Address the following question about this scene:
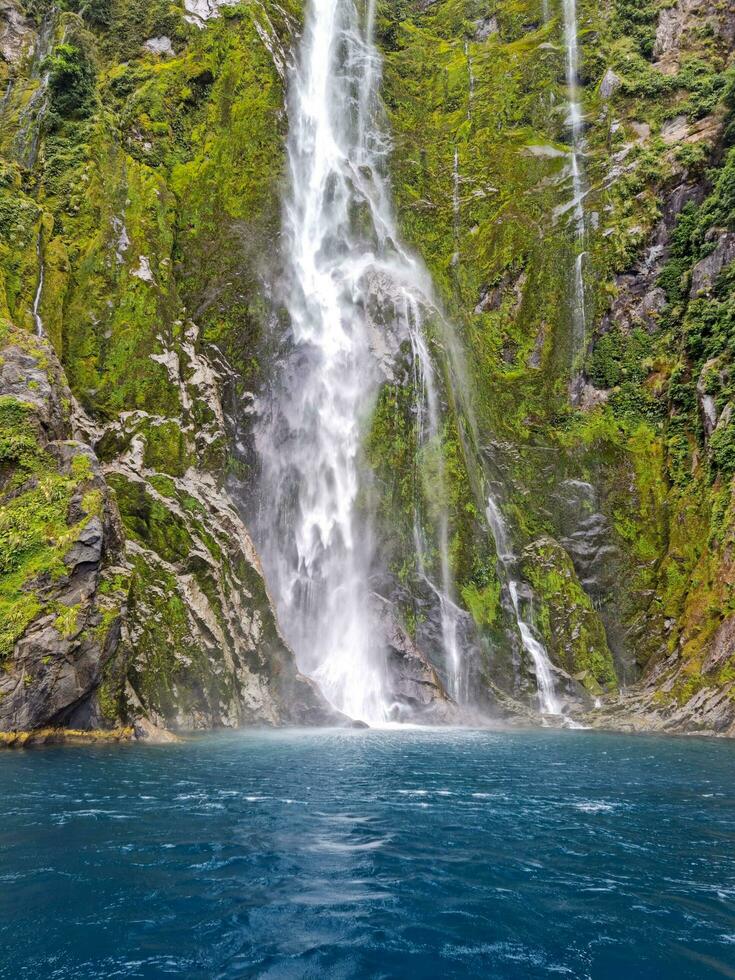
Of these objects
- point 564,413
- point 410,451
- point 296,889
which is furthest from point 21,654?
point 564,413

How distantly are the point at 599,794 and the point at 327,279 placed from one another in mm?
30368

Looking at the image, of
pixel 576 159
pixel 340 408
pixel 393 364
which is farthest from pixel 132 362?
pixel 576 159

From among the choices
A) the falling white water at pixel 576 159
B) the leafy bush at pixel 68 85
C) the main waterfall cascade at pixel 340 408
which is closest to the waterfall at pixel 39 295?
the leafy bush at pixel 68 85

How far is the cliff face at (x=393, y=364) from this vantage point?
22.2 m

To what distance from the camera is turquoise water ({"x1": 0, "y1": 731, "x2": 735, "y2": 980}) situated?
19.5 ft

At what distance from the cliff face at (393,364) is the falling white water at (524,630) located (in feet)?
2.00

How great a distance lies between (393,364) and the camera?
34688 millimetres

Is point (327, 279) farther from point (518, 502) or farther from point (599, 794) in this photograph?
point (599, 794)

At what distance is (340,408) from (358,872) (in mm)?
27375

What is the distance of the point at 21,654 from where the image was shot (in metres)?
17.7

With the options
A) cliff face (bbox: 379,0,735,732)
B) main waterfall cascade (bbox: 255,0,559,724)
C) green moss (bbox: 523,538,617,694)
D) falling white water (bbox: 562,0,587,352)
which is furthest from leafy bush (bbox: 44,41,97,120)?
green moss (bbox: 523,538,617,694)

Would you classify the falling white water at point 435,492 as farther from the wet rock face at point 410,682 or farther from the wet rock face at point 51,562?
the wet rock face at point 51,562

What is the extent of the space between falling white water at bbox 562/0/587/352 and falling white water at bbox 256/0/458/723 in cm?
888

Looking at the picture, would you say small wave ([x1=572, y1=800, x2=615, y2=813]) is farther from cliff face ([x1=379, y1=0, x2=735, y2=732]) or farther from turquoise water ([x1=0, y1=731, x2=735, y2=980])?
cliff face ([x1=379, y1=0, x2=735, y2=732])
